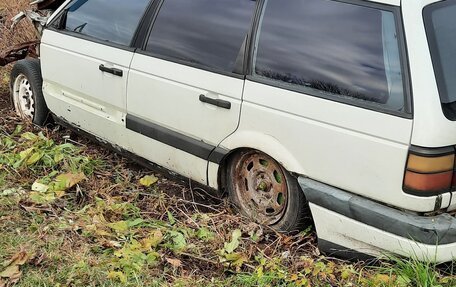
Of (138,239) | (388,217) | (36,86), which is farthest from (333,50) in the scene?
(36,86)

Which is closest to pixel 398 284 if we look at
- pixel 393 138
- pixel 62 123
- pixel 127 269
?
pixel 393 138

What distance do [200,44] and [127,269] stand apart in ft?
4.73

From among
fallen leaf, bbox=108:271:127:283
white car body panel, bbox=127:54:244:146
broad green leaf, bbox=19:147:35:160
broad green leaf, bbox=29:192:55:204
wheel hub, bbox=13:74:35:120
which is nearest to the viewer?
fallen leaf, bbox=108:271:127:283

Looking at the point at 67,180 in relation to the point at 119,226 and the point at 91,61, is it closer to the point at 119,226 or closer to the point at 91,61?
the point at 119,226

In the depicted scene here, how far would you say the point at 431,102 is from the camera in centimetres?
293

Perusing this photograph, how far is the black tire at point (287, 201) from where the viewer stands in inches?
140

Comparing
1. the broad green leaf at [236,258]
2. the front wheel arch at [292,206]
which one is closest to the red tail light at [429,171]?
the front wheel arch at [292,206]

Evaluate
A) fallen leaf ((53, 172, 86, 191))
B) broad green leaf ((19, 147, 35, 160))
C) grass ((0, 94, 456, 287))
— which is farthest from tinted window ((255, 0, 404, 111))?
broad green leaf ((19, 147, 35, 160))

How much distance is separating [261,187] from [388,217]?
0.91 m

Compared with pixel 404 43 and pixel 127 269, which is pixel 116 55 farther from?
pixel 404 43

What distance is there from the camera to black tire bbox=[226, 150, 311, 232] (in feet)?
11.6

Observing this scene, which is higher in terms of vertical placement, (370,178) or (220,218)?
Answer: (370,178)

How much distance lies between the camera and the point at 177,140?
161 inches

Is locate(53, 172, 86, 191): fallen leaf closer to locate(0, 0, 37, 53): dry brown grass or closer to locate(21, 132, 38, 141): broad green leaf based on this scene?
locate(21, 132, 38, 141): broad green leaf
